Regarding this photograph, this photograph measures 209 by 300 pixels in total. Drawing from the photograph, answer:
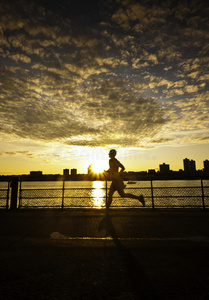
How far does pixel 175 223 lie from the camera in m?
5.76

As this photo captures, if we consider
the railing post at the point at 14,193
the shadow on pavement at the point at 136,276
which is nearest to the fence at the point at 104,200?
the railing post at the point at 14,193

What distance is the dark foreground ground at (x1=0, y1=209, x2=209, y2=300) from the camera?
2.20 meters

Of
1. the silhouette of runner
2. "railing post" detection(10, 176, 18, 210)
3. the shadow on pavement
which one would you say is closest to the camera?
the shadow on pavement

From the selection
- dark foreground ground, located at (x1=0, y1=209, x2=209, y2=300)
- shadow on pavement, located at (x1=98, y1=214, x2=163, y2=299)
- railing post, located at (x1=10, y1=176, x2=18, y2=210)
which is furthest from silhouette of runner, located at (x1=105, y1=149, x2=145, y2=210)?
railing post, located at (x1=10, y1=176, x2=18, y2=210)

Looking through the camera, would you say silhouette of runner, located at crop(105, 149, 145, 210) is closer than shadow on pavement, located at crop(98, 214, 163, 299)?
No

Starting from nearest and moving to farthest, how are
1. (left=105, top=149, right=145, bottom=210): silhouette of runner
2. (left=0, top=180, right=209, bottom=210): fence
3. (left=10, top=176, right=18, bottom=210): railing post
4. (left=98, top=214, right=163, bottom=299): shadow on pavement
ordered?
(left=98, top=214, right=163, bottom=299): shadow on pavement → (left=105, top=149, right=145, bottom=210): silhouette of runner → (left=0, top=180, right=209, bottom=210): fence → (left=10, top=176, right=18, bottom=210): railing post

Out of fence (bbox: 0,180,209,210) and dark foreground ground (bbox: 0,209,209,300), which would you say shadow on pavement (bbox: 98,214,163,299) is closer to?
dark foreground ground (bbox: 0,209,209,300)

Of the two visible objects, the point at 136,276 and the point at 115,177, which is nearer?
the point at 136,276

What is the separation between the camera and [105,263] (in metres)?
2.96

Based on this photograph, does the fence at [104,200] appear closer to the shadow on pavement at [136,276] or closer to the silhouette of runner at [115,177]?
the silhouette of runner at [115,177]

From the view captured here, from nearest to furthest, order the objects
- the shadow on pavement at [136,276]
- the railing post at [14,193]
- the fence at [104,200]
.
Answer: the shadow on pavement at [136,276], the fence at [104,200], the railing post at [14,193]

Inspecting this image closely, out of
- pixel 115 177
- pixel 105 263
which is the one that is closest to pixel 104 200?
pixel 115 177

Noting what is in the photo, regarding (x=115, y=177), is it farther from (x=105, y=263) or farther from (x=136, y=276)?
(x=136, y=276)

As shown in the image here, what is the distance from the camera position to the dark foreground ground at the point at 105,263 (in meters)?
2.20
